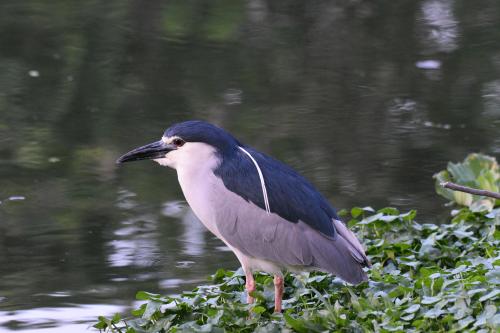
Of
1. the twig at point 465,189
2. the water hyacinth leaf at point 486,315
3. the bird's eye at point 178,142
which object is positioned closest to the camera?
the twig at point 465,189

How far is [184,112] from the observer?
7.54 m

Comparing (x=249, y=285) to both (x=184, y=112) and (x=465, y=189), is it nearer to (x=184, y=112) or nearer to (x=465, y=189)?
(x=465, y=189)

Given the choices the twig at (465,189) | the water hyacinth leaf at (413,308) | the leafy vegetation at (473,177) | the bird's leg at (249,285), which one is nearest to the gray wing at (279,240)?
the bird's leg at (249,285)

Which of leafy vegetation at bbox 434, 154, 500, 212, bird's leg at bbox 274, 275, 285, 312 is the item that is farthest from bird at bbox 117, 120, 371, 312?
leafy vegetation at bbox 434, 154, 500, 212

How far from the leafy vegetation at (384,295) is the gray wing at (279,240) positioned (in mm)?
161

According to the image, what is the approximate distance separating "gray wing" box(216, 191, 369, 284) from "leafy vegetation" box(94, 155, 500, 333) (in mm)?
161

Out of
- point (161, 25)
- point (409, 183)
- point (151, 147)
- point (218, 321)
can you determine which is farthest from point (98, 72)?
point (218, 321)

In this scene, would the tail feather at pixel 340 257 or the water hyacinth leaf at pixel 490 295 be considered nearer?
the water hyacinth leaf at pixel 490 295

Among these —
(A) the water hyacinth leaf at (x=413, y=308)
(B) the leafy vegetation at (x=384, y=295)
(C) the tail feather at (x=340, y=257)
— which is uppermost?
(C) the tail feather at (x=340, y=257)

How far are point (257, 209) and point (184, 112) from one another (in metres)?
3.38

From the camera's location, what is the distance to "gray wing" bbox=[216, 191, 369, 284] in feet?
13.6

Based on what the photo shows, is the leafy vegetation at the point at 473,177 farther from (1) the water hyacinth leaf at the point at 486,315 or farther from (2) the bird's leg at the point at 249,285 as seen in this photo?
(1) the water hyacinth leaf at the point at 486,315

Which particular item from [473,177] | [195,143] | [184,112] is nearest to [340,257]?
[195,143]

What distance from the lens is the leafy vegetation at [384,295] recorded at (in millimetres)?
3895
